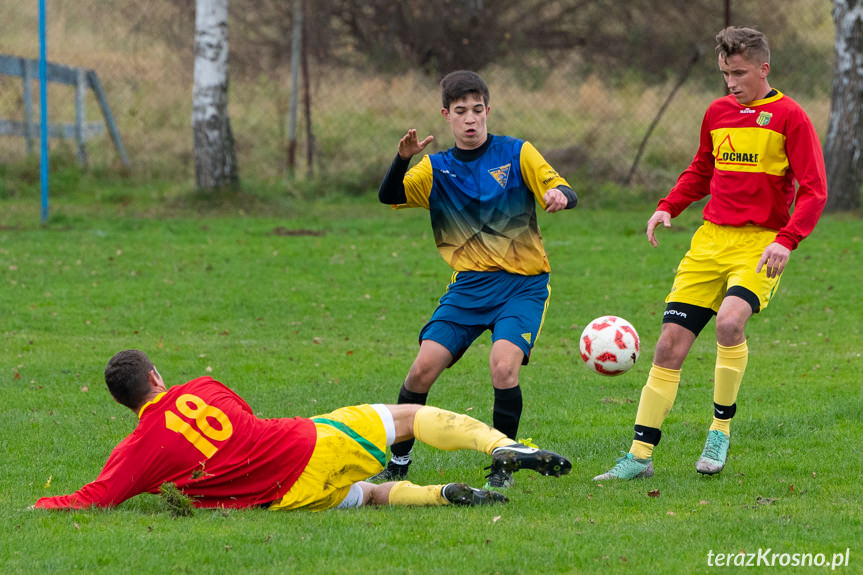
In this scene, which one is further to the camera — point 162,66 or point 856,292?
point 162,66

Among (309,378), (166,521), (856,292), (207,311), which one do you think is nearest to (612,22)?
(856,292)

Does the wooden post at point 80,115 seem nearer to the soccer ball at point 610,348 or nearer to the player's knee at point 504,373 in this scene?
the soccer ball at point 610,348

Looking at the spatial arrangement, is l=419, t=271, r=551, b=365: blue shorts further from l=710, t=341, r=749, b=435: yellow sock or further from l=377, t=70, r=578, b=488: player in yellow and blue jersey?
l=710, t=341, r=749, b=435: yellow sock

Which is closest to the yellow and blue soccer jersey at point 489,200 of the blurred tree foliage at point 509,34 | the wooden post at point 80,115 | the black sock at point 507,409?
the black sock at point 507,409

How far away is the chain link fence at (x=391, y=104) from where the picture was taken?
1838 centimetres

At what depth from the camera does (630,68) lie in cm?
2050

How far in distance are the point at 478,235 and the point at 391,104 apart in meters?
13.4

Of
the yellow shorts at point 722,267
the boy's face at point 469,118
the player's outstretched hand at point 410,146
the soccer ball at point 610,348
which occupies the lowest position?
the soccer ball at point 610,348

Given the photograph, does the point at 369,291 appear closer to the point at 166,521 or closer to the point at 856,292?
the point at 856,292

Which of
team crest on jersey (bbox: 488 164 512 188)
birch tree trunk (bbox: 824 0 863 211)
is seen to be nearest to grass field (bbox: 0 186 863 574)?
birch tree trunk (bbox: 824 0 863 211)

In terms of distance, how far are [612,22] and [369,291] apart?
11521 mm

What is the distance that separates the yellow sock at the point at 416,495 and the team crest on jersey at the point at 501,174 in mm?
1721

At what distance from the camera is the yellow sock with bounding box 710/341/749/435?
5.78 m

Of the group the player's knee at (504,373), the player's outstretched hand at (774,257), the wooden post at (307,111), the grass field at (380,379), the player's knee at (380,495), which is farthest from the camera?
the wooden post at (307,111)
